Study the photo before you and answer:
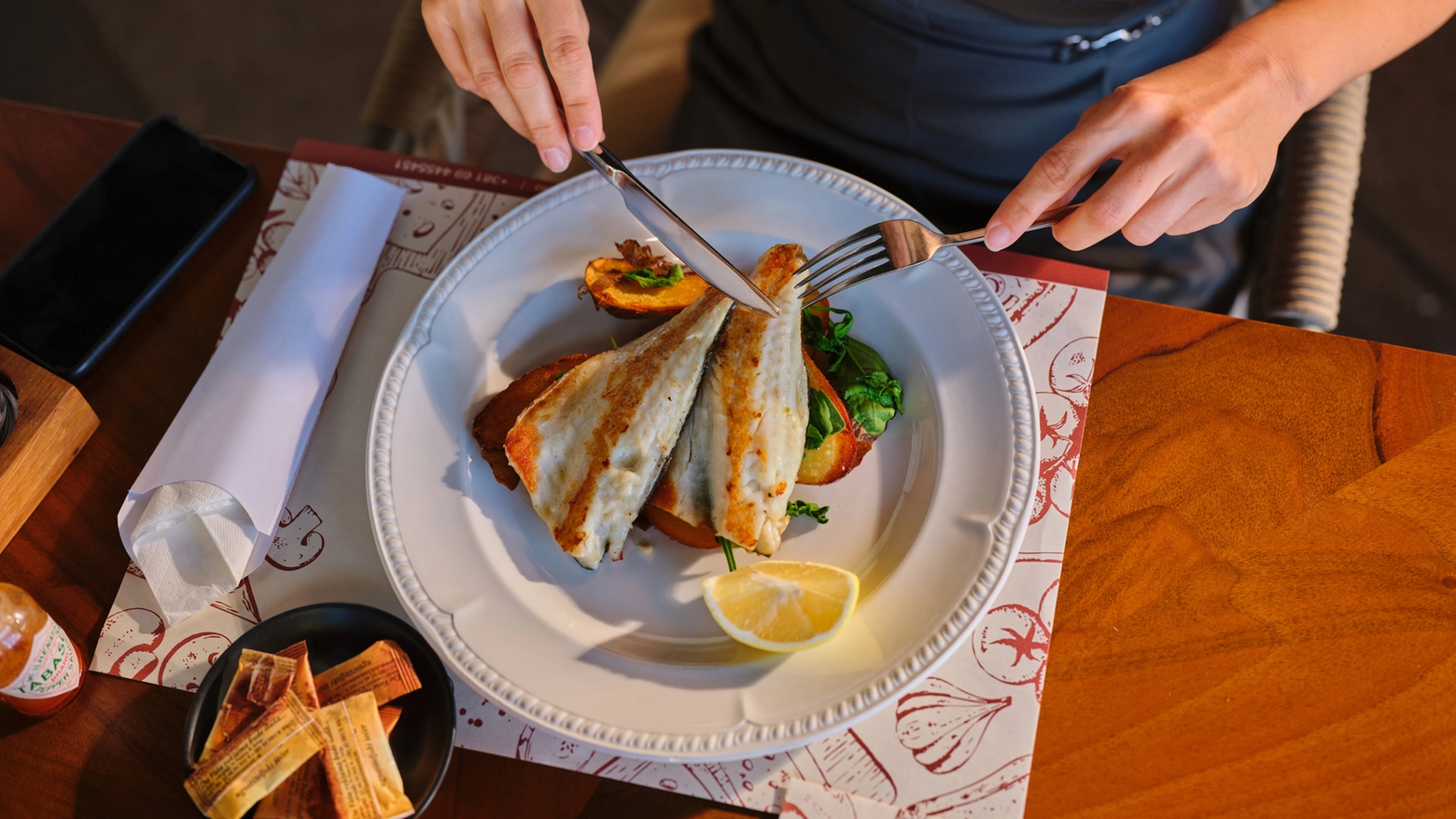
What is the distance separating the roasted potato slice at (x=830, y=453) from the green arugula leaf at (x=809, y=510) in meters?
0.04

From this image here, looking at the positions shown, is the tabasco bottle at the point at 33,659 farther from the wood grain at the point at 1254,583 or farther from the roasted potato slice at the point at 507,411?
the wood grain at the point at 1254,583

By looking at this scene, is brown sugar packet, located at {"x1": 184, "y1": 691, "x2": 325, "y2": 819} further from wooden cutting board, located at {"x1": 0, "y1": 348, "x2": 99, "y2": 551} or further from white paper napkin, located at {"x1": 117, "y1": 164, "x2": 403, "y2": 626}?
wooden cutting board, located at {"x1": 0, "y1": 348, "x2": 99, "y2": 551}

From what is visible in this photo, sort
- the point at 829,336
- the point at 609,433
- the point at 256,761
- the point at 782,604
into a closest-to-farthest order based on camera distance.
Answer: the point at 256,761
the point at 782,604
the point at 609,433
the point at 829,336

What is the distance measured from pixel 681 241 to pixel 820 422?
1.13 ft

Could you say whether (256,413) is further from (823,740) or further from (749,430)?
(823,740)

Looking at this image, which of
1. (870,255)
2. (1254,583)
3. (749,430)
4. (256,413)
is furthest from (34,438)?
(1254,583)

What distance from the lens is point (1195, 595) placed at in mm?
1321

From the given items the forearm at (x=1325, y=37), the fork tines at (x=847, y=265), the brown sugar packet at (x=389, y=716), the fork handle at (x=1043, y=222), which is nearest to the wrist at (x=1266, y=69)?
the forearm at (x=1325, y=37)

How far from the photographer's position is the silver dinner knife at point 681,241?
4.17 ft

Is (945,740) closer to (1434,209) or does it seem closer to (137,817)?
(137,817)

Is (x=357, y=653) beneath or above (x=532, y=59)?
beneath

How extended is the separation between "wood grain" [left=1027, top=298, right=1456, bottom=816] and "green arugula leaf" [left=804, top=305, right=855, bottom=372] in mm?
424

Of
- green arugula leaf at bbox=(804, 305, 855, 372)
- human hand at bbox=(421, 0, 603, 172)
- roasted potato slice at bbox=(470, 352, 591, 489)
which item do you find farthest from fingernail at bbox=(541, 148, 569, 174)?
green arugula leaf at bbox=(804, 305, 855, 372)

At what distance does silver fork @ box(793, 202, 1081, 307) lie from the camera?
1359mm
